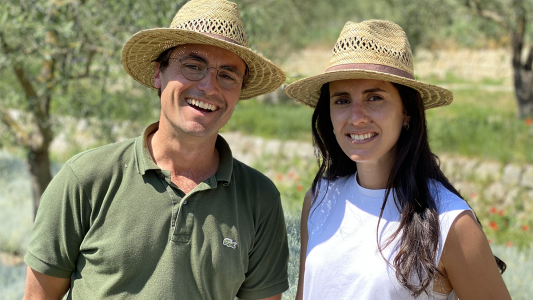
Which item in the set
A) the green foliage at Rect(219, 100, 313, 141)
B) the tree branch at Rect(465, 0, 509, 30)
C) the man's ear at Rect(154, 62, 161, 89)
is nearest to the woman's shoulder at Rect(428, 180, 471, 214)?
the man's ear at Rect(154, 62, 161, 89)

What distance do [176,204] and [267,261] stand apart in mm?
491

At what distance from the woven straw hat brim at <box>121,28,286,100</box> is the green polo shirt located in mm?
457

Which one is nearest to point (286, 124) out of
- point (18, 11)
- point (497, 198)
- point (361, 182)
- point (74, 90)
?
point (497, 198)

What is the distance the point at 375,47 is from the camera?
7.20 feet

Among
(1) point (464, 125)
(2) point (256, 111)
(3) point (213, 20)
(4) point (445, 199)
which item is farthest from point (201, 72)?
(2) point (256, 111)

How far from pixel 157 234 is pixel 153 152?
0.38 metres

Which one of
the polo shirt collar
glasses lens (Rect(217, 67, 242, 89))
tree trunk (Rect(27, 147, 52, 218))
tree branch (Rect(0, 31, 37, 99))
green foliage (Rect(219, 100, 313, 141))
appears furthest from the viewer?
green foliage (Rect(219, 100, 313, 141))

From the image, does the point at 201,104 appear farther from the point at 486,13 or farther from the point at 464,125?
the point at 486,13

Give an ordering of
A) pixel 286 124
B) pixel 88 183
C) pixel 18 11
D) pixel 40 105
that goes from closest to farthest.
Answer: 1. pixel 88 183
2. pixel 18 11
3. pixel 40 105
4. pixel 286 124

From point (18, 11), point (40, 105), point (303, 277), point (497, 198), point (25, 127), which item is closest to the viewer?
point (303, 277)

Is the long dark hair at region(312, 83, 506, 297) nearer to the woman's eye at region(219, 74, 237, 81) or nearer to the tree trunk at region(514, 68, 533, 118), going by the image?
the woman's eye at region(219, 74, 237, 81)

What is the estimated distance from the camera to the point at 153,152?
2.26 m

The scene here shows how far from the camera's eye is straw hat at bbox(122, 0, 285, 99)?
2.18 meters

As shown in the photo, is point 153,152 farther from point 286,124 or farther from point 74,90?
point 286,124
